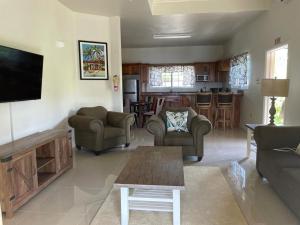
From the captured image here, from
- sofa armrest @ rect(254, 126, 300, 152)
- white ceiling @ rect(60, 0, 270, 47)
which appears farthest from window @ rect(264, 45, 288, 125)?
sofa armrest @ rect(254, 126, 300, 152)

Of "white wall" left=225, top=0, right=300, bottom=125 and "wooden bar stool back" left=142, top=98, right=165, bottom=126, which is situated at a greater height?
"white wall" left=225, top=0, right=300, bottom=125

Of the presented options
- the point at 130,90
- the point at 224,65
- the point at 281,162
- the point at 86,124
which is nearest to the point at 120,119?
the point at 86,124

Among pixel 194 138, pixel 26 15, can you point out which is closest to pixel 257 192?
pixel 194 138

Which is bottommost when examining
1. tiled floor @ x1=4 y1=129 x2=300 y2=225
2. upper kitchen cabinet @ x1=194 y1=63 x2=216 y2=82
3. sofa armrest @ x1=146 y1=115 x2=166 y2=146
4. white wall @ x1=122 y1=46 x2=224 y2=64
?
tiled floor @ x1=4 y1=129 x2=300 y2=225

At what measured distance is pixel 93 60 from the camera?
5.17 metres

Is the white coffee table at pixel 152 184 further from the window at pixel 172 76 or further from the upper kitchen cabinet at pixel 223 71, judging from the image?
the window at pixel 172 76

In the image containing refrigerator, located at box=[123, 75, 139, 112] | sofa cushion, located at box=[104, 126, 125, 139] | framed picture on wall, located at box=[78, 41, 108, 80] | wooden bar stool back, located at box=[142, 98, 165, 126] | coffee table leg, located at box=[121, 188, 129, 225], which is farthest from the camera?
refrigerator, located at box=[123, 75, 139, 112]

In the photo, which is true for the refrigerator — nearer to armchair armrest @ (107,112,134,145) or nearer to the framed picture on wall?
the framed picture on wall

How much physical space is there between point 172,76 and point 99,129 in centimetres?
622

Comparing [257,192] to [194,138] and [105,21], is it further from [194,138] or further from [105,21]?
[105,21]

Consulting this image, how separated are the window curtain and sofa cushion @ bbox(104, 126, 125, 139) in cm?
371

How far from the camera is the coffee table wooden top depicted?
6.77 feet

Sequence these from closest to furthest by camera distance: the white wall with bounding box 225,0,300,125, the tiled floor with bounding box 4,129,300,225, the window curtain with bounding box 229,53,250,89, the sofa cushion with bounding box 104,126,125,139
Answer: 1. the tiled floor with bounding box 4,129,300,225
2. the white wall with bounding box 225,0,300,125
3. the sofa cushion with bounding box 104,126,125,139
4. the window curtain with bounding box 229,53,250,89

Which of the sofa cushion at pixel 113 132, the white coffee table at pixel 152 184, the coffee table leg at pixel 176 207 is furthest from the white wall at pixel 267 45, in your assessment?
the sofa cushion at pixel 113 132
